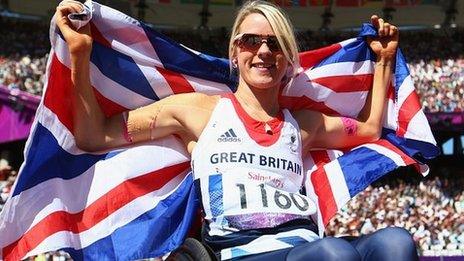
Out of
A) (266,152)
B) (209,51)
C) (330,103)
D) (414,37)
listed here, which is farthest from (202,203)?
(414,37)

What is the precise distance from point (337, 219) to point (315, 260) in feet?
27.9

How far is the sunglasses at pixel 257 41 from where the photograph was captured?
106 inches

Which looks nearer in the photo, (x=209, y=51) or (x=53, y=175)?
(x=53, y=175)

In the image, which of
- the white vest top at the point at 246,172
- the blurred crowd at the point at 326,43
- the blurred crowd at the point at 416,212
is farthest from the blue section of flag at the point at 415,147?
the blurred crowd at the point at 326,43

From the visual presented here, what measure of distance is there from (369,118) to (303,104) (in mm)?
250

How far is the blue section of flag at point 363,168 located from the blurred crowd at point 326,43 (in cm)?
895

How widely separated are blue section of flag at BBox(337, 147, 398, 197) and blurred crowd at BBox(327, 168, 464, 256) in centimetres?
609

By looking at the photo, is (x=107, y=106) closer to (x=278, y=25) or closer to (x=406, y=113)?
(x=278, y=25)

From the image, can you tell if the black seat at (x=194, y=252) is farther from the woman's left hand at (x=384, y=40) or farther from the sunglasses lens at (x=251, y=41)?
the woman's left hand at (x=384, y=40)

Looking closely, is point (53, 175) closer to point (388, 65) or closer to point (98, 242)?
point (98, 242)

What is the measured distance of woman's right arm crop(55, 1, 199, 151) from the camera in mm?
2801

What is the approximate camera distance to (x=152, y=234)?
3.00 meters

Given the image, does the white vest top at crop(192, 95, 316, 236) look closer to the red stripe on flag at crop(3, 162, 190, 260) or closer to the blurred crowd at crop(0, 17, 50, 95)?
the red stripe on flag at crop(3, 162, 190, 260)

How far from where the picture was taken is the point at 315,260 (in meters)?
2.19
